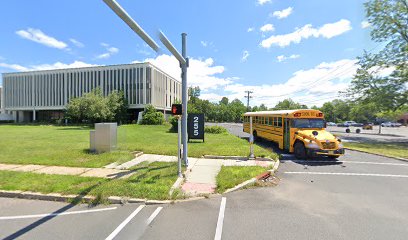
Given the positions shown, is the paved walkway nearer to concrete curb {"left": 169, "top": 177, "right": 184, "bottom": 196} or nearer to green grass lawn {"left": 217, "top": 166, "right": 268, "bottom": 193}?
concrete curb {"left": 169, "top": 177, "right": 184, "bottom": 196}

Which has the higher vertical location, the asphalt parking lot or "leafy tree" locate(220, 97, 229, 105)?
"leafy tree" locate(220, 97, 229, 105)

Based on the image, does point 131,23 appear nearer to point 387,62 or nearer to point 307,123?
point 307,123

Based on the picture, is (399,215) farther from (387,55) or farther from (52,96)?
(52,96)

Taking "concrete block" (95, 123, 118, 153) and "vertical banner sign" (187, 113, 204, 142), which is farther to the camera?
"vertical banner sign" (187, 113, 204, 142)

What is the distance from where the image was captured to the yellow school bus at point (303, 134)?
10.3m

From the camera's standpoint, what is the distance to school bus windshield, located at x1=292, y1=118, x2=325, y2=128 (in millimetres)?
12023

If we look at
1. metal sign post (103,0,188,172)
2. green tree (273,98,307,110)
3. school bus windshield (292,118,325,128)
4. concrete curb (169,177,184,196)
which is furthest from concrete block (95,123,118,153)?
green tree (273,98,307,110)

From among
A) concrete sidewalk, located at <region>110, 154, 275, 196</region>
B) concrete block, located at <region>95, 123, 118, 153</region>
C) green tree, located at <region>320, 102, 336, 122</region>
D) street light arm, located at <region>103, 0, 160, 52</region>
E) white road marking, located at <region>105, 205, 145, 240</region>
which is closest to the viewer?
white road marking, located at <region>105, 205, 145, 240</region>

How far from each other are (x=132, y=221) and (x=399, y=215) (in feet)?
18.3

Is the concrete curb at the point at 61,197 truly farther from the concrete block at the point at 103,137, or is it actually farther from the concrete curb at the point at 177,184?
the concrete block at the point at 103,137

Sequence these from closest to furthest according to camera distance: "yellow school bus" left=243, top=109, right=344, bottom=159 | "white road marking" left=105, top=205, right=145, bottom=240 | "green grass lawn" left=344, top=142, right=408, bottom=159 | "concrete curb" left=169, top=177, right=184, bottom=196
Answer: "white road marking" left=105, top=205, right=145, bottom=240 < "concrete curb" left=169, top=177, right=184, bottom=196 < "yellow school bus" left=243, top=109, right=344, bottom=159 < "green grass lawn" left=344, top=142, right=408, bottom=159

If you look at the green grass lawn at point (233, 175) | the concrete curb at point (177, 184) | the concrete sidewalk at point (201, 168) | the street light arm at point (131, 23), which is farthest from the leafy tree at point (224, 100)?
the street light arm at point (131, 23)

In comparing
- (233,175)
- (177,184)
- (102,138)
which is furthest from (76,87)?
(233,175)

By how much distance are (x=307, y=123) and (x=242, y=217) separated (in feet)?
29.9
